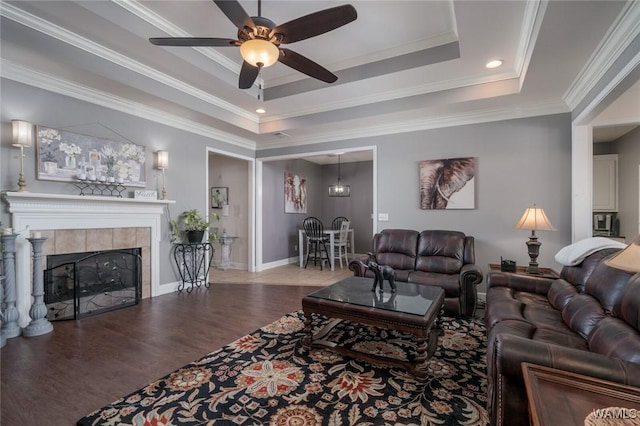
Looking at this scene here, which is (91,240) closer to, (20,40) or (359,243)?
(20,40)

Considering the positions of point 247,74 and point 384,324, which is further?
point 247,74

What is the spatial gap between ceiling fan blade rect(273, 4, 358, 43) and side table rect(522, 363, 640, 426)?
206cm

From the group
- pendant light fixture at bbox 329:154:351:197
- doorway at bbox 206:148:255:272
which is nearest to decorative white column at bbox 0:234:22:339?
doorway at bbox 206:148:255:272

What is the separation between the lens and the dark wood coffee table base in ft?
6.91

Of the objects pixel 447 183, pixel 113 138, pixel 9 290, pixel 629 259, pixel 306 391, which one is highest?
pixel 113 138

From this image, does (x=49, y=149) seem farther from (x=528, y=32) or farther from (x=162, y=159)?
(x=528, y=32)

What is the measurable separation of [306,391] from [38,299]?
2879 millimetres

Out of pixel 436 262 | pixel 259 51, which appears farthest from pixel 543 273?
pixel 259 51

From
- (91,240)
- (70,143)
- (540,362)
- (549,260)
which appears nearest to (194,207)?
(91,240)

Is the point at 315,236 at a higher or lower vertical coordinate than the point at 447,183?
lower

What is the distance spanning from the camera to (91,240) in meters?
3.55

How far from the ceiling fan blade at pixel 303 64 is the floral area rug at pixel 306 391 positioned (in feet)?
7.73

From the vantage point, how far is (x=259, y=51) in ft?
6.92

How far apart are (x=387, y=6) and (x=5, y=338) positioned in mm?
4552
